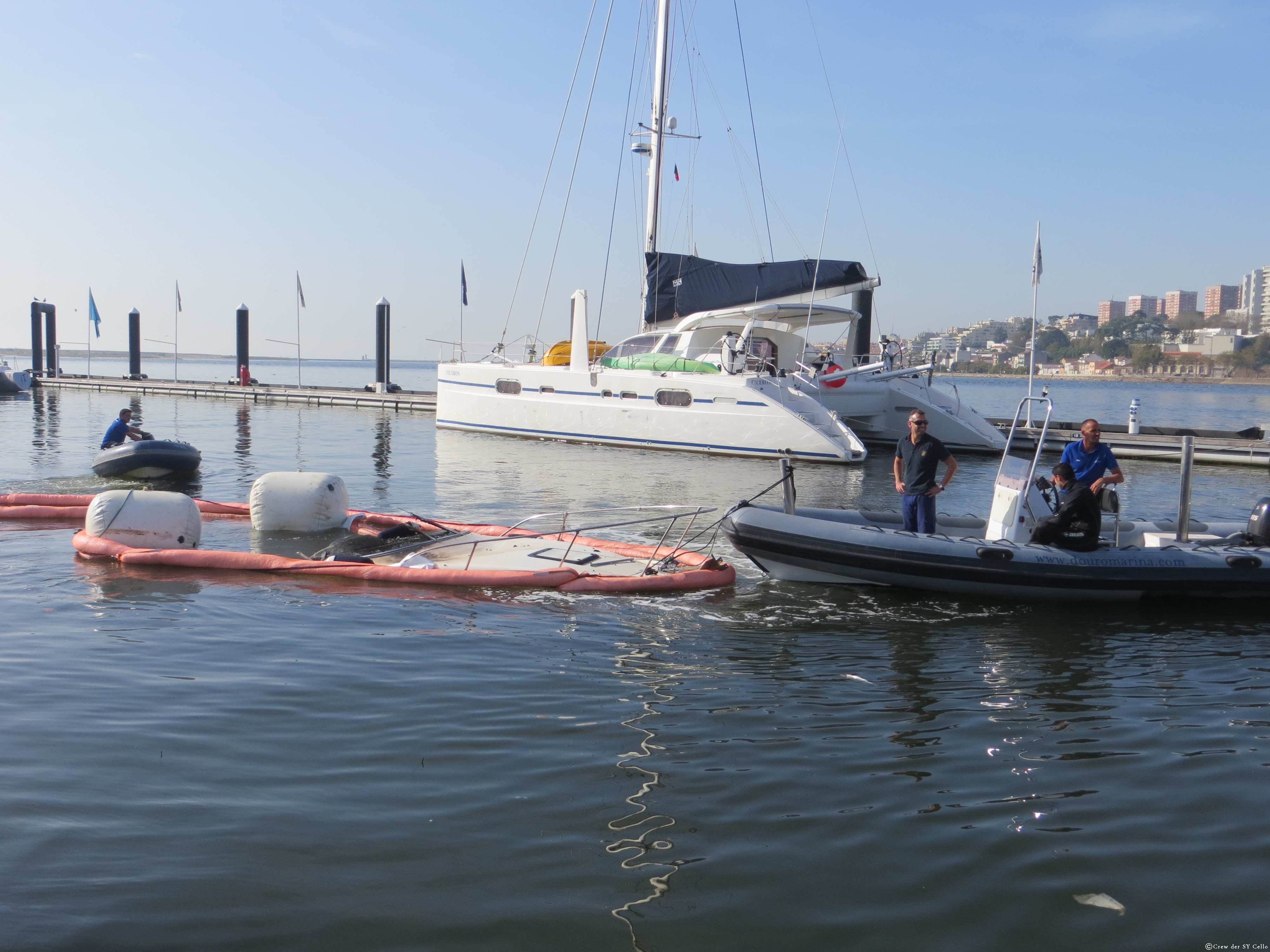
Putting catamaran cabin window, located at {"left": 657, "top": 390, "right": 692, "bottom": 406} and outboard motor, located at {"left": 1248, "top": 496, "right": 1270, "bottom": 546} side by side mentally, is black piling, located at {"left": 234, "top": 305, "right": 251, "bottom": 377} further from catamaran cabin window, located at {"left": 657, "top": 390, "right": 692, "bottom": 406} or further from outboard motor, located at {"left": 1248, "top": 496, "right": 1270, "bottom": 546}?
outboard motor, located at {"left": 1248, "top": 496, "right": 1270, "bottom": 546}

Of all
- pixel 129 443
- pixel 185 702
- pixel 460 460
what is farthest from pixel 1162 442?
pixel 185 702

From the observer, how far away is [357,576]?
9.68 meters

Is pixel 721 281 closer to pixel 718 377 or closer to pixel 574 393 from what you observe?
pixel 718 377

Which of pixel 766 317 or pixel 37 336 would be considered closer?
pixel 766 317

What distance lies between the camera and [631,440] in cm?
2458

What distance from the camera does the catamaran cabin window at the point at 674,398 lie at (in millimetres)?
23625

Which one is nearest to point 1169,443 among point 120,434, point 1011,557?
point 1011,557

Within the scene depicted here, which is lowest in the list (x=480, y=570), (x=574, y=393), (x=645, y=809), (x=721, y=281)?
(x=645, y=809)

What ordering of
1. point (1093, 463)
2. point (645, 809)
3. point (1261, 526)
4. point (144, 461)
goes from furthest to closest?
point (144, 461), point (1261, 526), point (1093, 463), point (645, 809)

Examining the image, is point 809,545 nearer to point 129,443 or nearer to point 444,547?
point 444,547

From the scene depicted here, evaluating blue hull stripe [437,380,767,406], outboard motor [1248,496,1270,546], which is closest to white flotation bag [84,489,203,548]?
outboard motor [1248,496,1270,546]

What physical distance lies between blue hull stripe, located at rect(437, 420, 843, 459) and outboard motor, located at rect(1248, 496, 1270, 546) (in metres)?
11.7

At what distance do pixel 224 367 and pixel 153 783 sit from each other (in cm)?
19522

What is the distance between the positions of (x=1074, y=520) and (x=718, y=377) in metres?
14.4
